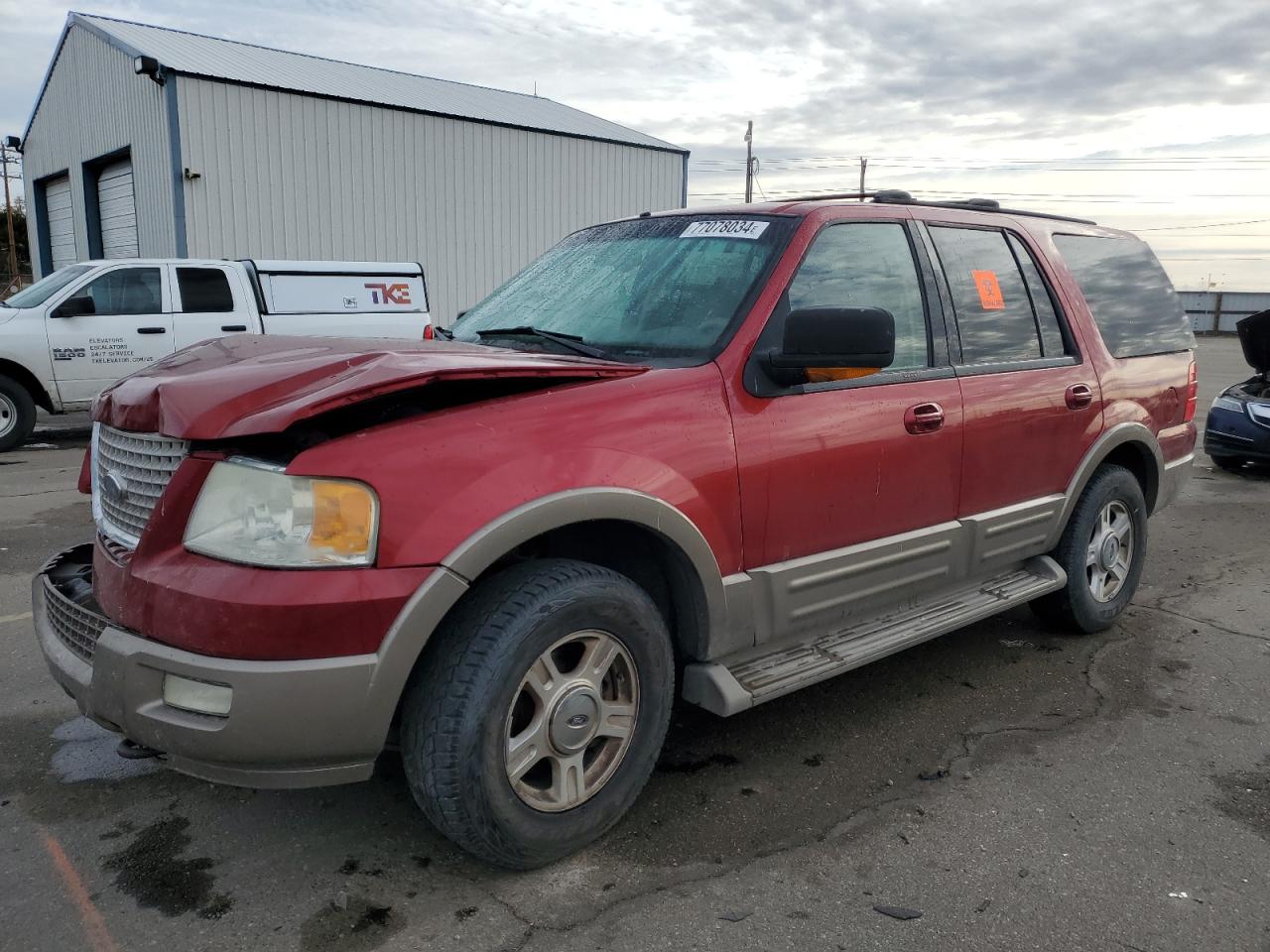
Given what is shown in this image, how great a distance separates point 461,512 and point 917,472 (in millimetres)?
1826

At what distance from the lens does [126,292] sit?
10875 mm

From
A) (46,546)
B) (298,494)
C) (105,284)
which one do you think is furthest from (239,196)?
(298,494)

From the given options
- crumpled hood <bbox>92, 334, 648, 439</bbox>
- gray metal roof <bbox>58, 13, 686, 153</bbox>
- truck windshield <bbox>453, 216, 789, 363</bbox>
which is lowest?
crumpled hood <bbox>92, 334, 648, 439</bbox>

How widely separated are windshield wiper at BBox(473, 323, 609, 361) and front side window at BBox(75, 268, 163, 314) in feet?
28.3

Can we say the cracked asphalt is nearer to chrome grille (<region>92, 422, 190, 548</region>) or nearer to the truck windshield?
chrome grille (<region>92, 422, 190, 548</region>)

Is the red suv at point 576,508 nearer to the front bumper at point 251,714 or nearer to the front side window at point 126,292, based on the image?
the front bumper at point 251,714

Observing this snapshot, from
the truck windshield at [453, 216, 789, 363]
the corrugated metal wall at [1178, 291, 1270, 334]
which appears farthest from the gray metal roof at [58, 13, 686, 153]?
the corrugated metal wall at [1178, 291, 1270, 334]

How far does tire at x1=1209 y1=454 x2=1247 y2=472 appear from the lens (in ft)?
31.4

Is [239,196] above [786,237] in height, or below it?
above

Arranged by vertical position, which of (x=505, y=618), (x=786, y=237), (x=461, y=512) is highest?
(x=786, y=237)

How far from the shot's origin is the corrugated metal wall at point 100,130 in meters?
16.6

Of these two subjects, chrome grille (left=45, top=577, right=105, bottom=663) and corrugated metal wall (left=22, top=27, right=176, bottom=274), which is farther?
corrugated metal wall (left=22, top=27, right=176, bottom=274)

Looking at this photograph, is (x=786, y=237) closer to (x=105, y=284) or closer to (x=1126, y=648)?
(x=1126, y=648)

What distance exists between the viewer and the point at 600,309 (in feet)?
11.5
